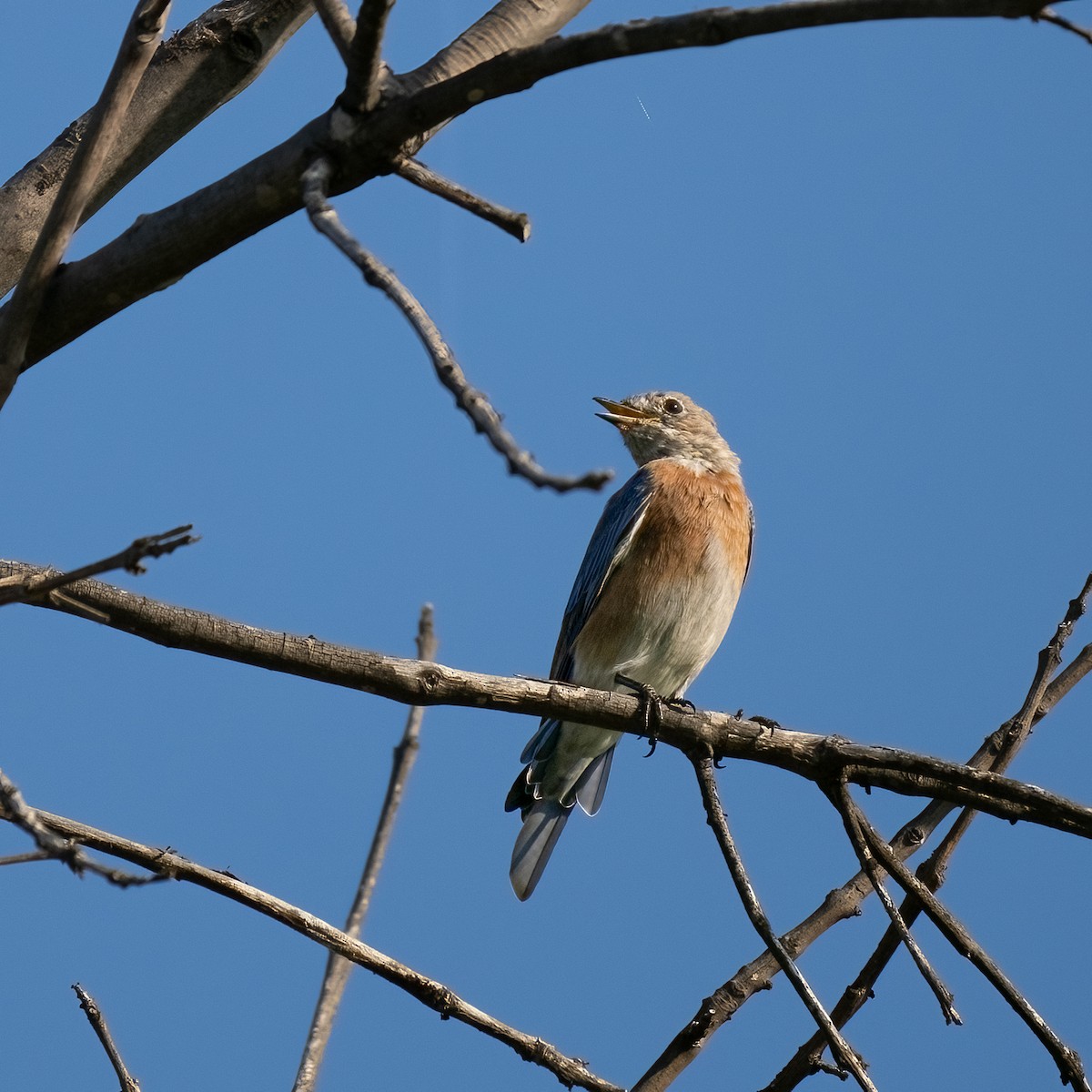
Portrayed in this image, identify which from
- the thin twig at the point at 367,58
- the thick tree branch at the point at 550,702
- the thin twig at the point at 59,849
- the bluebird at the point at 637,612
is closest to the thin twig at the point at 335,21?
the thin twig at the point at 367,58

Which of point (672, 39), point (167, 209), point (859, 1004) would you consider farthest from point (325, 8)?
point (859, 1004)

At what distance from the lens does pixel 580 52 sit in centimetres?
255

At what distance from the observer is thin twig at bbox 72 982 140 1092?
2.95 metres

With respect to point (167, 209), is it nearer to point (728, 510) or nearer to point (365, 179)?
Answer: point (365, 179)

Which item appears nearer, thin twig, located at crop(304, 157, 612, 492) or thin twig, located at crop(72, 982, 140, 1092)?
thin twig, located at crop(304, 157, 612, 492)

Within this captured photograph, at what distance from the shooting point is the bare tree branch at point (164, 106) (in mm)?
3484

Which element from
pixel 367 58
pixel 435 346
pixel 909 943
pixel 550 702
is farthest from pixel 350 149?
pixel 909 943

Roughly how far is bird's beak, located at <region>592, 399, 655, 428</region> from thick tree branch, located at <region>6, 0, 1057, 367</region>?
4.74m

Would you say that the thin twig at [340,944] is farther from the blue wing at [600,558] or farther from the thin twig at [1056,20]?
the blue wing at [600,558]

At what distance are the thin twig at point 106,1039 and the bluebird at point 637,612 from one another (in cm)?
311

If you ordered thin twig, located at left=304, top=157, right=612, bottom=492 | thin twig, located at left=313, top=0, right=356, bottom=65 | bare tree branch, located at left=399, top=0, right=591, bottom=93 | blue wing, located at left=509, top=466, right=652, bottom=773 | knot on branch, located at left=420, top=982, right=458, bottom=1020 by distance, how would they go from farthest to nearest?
blue wing, located at left=509, top=466, right=652, bottom=773 → knot on branch, located at left=420, top=982, right=458, bottom=1020 → bare tree branch, located at left=399, top=0, right=591, bottom=93 → thin twig, located at left=313, top=0, right=356, bottom=65 → thin twig, located at left=304, top=157, right=612, bottom=492

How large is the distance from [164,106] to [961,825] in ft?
9.69

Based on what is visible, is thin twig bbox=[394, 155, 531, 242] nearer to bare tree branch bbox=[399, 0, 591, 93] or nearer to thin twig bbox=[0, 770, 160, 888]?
bare tree branch bbox=[399, 0, 591, 93]

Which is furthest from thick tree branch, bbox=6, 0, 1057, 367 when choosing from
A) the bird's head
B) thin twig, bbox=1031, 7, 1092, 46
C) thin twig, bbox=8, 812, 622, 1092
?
the bird's head
